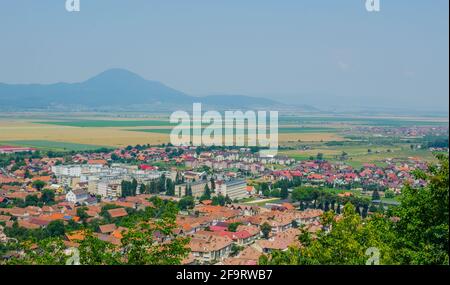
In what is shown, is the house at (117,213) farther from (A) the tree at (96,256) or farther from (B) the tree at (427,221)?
(B) the tree at (427,221)

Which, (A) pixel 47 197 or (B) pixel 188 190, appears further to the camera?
(B) pixel 188 190

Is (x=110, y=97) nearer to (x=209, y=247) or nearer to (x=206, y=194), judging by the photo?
(x=206, y=194)

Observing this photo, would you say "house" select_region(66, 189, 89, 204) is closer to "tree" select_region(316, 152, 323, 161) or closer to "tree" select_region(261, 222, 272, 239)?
"tree" select_region(261, 222, 272, 239)

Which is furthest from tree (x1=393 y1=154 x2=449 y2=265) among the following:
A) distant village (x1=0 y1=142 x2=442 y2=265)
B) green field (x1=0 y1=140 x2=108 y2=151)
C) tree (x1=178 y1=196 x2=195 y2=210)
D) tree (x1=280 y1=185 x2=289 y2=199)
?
green field (x1=0 y1=140 x2=108 y2=151)

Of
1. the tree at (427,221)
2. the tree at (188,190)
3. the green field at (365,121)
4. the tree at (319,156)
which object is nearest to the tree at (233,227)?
the tree at (188,190)

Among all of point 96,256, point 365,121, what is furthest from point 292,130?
point 96,256

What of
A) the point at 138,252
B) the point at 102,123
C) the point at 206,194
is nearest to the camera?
the point at 138,252

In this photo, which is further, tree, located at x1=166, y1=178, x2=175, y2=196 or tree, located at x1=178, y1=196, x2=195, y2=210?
tree, located at x1=166, y1=178, x2=175, y2=196
